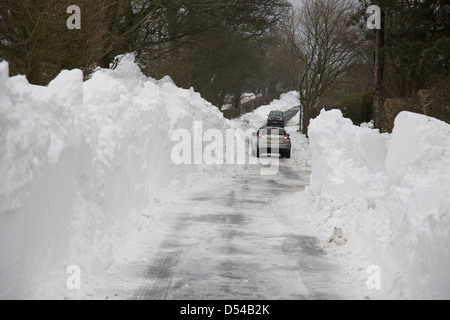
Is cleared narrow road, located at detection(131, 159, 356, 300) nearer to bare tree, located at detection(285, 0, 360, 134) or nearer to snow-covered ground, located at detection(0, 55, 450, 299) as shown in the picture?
snow-covered ground, located at detection(0, 55, 450, 299)

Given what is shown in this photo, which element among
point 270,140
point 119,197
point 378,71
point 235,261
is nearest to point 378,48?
point 378,71

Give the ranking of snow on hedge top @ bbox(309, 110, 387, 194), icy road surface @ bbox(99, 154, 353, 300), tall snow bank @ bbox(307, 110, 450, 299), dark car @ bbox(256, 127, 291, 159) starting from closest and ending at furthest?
tall snow bank @ bbox(307, 110, 450, 299) → icy road surface @ bbox(99, 154, 353, 300) → snow on hedge top @ bbox(309, 110, 387, 194) → dark car @ bbox(256, 127, 291, 159)

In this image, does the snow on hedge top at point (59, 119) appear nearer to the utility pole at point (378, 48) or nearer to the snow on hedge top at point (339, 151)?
the snow on hedge top at point (339, 151)

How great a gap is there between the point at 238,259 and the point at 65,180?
124 inches

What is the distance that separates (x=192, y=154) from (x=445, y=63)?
9.89m

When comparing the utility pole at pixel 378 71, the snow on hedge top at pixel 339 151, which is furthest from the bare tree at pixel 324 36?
the snow on hedge top at pixel 339 151

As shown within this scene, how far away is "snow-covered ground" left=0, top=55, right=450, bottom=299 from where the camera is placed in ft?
21.3

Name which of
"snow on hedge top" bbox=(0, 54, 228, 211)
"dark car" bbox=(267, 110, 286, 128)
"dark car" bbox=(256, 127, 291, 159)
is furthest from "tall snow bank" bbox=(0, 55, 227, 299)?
"dark car" bbox=(267, 110, 286, 128)

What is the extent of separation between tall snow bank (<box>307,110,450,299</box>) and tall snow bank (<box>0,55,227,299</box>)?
4.04 metres

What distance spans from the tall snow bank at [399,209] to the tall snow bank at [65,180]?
4.04 m

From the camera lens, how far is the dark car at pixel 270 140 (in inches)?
1194

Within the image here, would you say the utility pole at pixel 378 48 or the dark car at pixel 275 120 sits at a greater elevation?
the utility pole at pixel 378 48
